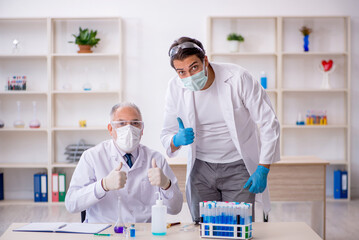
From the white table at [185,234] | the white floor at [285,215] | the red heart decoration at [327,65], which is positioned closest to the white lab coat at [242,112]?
the white table at [185,234]

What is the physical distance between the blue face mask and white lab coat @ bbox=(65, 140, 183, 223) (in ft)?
1.23

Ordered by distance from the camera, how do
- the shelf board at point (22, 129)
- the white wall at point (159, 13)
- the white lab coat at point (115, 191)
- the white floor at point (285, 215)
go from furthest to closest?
1. the white wall at point (159, 13)
2. the shelf board at point (22, 129)
3. the white floor at point (285, 215)
4. the white lab coat at point (115, 191)

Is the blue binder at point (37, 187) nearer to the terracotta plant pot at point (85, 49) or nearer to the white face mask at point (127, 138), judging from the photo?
the terracotta plant pot at point (85, 49)

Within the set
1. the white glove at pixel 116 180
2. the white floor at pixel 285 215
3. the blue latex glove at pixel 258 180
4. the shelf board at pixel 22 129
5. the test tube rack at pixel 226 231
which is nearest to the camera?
the test tube rack at pixel 226 231

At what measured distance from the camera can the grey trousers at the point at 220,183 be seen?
2.23 meters

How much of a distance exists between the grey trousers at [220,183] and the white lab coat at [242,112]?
0.05m

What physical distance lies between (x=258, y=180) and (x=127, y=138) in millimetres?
657

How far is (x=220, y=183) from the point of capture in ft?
7.41

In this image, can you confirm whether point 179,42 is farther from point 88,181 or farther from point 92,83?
point 92,83

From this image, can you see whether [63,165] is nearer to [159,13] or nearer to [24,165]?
[24,165]

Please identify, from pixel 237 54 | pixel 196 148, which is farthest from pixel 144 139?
pixel 196 148

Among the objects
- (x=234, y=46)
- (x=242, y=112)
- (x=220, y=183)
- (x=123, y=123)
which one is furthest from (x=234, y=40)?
(x=123, y=123)

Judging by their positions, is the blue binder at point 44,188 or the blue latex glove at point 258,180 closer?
the blue latex glove at point 258,180

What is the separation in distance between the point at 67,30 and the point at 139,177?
11.8ft
